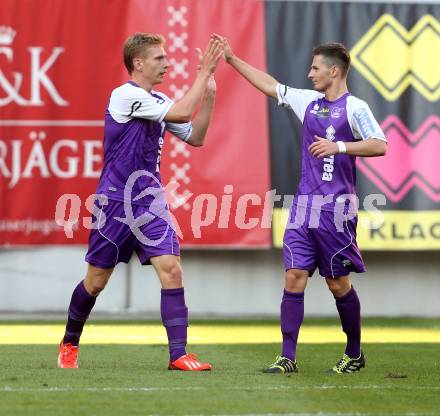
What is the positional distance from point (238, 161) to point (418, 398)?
21.8 ft

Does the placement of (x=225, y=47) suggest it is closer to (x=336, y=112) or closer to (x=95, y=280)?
(x=336, y=112)

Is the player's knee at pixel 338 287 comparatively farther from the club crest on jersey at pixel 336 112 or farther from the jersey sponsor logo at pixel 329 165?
the club crest on jersey at pixel 336 112

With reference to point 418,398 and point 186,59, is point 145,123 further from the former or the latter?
point 186,59

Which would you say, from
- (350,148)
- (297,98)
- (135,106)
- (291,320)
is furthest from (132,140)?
(291,320)

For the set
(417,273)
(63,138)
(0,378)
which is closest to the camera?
(0,378)

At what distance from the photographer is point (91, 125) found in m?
12.0

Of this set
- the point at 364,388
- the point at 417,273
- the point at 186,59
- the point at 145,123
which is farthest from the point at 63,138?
the point at 364,388

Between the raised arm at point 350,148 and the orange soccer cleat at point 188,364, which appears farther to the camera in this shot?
the orange soccer cleat at point 188,364

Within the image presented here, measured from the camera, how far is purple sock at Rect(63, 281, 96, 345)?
23.0 feet

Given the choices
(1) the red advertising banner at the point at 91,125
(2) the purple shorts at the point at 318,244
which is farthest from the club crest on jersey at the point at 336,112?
(1) the red advertising banner at the point at 91,125

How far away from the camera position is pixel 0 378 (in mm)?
6449

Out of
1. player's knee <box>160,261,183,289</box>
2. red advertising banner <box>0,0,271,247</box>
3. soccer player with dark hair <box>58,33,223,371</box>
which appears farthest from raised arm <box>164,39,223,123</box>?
red advertising banner <box>0,0,271,247</box>

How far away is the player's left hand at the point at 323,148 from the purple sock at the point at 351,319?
93 centimetres

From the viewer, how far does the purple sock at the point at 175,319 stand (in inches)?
268
